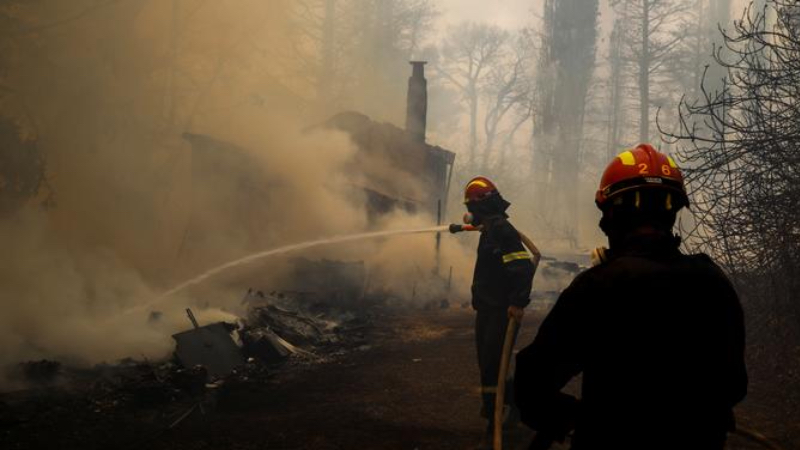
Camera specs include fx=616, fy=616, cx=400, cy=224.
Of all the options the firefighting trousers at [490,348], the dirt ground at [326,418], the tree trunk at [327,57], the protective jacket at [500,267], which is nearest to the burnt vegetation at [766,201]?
the dirt ground at [326,418]

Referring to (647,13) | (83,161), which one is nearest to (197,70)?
(83,161)

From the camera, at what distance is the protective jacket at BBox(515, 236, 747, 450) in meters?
1.89

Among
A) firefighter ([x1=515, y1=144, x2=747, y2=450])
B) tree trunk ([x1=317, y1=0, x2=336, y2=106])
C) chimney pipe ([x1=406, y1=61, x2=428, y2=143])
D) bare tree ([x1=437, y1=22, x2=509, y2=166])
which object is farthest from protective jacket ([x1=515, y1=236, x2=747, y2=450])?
bare tree ([x1=437, y1=22, x2=509, y2=166])

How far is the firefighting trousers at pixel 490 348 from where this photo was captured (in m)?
5.13

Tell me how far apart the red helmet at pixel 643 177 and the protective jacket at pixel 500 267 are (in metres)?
2.91

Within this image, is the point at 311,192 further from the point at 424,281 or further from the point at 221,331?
the point at 221,331

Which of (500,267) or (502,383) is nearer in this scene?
(502,383)

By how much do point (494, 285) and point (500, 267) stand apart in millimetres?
163

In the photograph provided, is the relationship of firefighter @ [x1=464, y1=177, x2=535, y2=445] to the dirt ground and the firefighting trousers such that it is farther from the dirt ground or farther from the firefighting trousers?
the dirt ground

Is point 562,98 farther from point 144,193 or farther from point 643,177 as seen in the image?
point 643,177

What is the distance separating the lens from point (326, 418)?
19.7 feet

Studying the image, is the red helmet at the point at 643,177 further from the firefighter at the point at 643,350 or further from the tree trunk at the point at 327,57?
the tree trunk at the point at 327,57

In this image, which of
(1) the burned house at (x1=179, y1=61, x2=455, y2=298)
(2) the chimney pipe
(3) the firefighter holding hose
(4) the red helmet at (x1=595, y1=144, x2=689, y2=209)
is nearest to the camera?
(4) the red helmet at (x1=595, y1=144, x2=689, y2=209)

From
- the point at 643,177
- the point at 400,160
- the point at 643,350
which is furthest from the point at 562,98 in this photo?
the point at 643,350
